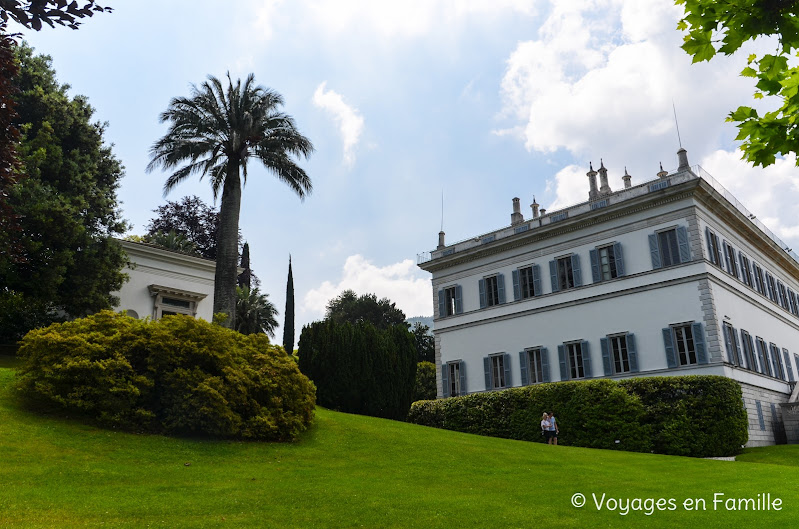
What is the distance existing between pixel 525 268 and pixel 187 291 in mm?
18545

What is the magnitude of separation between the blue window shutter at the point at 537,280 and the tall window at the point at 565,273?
3.90 ft

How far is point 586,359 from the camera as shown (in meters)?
29.7

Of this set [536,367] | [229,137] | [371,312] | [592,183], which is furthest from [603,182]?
[371,312]

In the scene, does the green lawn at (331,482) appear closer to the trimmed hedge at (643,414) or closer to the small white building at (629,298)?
the trimmed hedge at (643,414)

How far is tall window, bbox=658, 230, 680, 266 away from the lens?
91.1 feet

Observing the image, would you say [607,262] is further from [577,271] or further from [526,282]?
[526,282]

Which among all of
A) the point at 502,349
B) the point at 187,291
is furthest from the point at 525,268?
the point at 187,291

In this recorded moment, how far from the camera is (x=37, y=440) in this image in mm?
11883

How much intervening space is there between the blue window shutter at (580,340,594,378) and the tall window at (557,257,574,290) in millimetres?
3209

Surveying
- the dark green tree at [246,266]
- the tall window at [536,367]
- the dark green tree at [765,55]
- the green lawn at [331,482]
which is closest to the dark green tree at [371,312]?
the dark green tree at [246,266]

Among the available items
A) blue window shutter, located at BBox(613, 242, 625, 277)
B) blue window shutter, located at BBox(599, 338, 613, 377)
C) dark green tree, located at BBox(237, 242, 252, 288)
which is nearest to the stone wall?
blue window shutter, located at BBox(599, 338, 613, 377)

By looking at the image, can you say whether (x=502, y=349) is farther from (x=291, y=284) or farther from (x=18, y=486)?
(x=18, y=486)

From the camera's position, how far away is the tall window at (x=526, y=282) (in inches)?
1307

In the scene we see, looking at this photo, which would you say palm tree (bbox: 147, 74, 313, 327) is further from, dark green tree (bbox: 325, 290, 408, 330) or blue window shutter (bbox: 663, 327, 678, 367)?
dark green tree (bbox: 325, 290, 408, 330)
